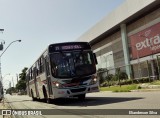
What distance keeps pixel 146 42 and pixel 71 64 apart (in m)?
39.4

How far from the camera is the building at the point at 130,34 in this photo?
172 ft

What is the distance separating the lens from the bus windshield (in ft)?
57.9

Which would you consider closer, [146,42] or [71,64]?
[71,64]

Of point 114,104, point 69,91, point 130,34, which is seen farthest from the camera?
point 130,34

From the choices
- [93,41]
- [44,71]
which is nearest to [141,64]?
[44,71]

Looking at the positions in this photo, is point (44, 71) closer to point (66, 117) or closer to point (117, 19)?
point (66, 117)

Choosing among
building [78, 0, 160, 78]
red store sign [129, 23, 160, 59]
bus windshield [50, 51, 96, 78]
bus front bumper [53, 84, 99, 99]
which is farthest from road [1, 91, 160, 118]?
red store sign [129, 23, 160, 59]

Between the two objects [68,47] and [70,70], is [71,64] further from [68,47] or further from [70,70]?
[68,47]

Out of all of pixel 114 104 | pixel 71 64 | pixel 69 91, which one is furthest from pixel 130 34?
pixel 114 104

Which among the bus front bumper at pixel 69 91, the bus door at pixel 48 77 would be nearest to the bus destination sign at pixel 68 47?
the bus door at pixel 48 77

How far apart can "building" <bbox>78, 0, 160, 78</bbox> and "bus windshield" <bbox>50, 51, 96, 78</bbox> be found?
2007 cm

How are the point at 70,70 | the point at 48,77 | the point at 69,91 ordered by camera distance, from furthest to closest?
the point at 48,77, the point at 70,70, the point at 69,91

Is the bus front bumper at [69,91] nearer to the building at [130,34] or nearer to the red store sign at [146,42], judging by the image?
the building at [130,34]

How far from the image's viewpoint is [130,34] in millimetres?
60281
